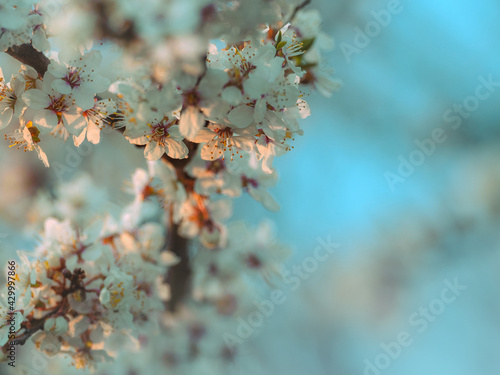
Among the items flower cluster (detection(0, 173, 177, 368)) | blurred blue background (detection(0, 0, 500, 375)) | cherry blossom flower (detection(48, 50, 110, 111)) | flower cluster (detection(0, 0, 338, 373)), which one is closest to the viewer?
flower cluster (detection(0, 0, 338, 373))

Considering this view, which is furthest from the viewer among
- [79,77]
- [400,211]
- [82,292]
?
[400,211]

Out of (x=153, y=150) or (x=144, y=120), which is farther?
(x=153, y=150)

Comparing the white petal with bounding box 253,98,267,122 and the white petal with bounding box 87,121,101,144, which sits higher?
the white petal with bounding box 253,98,267,122

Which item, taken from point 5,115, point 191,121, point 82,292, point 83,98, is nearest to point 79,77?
point 83,98

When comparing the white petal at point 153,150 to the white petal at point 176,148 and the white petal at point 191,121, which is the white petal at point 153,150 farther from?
the white petal at point 191,121

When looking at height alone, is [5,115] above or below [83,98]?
below

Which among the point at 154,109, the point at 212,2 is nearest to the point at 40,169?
the point at 154,109

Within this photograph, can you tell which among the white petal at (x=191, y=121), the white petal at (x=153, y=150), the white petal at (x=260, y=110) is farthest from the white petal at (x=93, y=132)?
the white petal at (x=260, y=110)

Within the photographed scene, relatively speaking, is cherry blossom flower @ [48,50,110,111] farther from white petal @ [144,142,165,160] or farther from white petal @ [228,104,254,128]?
white petal @ [228,104,254,128]

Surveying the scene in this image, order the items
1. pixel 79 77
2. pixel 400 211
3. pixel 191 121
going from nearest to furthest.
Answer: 1. pixel 191 121
2. pixel 79 77
3. pixel 400 211

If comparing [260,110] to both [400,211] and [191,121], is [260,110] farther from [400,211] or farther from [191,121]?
[400,211]

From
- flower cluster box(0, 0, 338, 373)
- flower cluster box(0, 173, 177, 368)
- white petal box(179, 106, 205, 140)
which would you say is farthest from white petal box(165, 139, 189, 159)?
flower cluster box(0, 173, 177, 368)

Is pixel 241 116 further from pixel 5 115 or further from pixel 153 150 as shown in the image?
pixel 5 115
